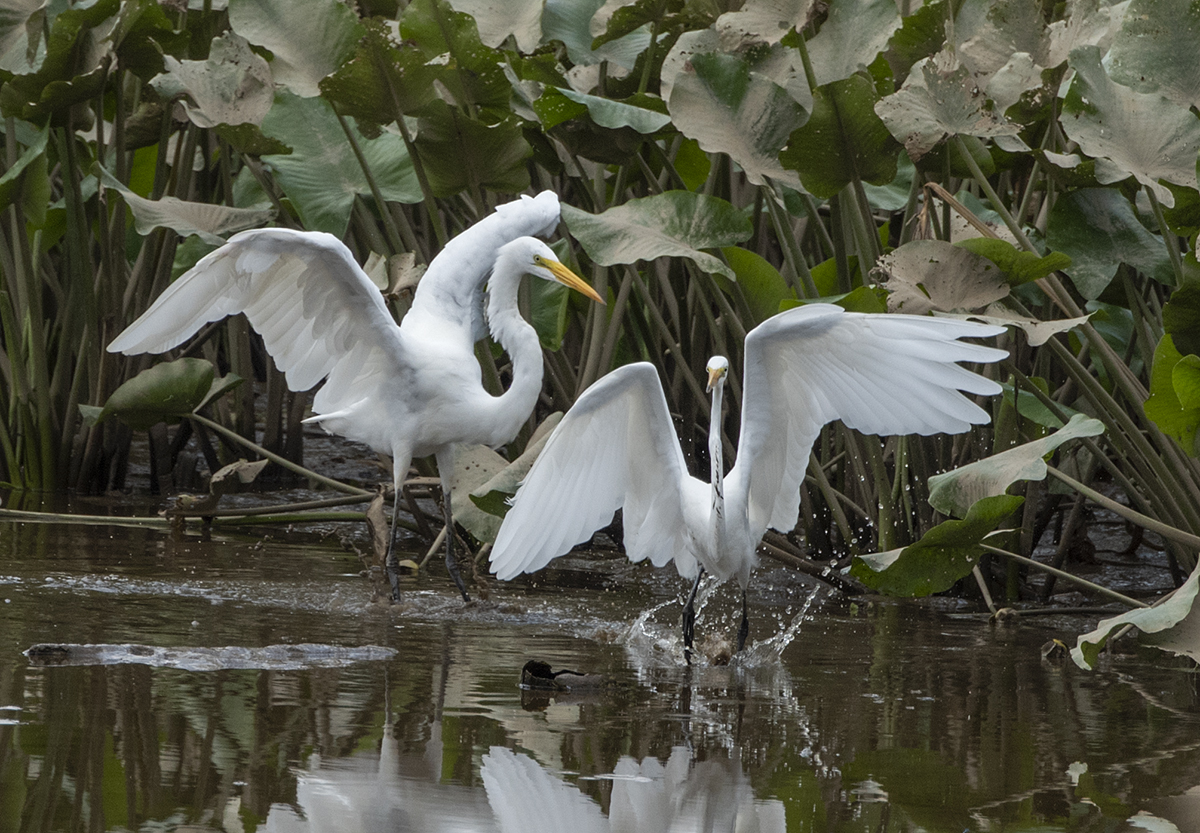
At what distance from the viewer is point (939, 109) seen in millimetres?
4098

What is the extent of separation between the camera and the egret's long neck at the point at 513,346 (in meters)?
4.93

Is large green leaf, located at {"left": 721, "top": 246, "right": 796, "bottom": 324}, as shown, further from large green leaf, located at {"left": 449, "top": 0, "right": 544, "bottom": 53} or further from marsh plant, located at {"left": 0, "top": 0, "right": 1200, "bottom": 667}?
large green leaf, located at {"left": 449, "top": 0, "right": 544, "bottom": 53}

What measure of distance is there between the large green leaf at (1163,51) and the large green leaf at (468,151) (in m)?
2.06

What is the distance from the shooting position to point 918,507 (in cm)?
488

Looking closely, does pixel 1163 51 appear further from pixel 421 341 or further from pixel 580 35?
pixel 421 341

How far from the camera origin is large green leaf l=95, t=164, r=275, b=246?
500 centimetres

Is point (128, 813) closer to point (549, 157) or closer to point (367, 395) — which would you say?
point (367, 395)

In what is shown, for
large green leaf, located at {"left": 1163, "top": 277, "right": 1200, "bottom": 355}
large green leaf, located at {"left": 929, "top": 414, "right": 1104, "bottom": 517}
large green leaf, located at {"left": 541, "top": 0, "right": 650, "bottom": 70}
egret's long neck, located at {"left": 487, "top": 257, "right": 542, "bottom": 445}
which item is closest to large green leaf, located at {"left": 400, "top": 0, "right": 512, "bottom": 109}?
large green leaf, located at {"left": 541, "top": 0, "right": 650, "bottom": 70}

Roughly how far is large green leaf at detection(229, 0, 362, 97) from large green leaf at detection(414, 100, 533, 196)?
43 centimetres

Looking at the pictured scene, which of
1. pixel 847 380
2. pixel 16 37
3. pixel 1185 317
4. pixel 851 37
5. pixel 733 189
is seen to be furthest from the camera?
pixel 733 189

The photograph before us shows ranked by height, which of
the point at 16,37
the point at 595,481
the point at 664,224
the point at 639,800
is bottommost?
the point at 639,800

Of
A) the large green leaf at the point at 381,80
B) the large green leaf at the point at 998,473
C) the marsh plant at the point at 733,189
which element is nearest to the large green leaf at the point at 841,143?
the marsh plant at the point at 733,189

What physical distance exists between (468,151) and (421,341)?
75cm

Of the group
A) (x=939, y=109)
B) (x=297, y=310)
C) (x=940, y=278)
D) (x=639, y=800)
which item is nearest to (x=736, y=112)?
(x=939, y=109)
